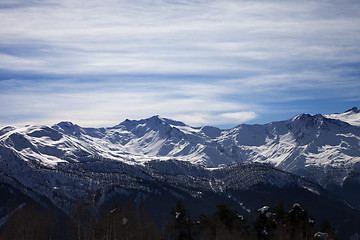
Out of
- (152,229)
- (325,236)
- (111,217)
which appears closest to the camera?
(325,236)

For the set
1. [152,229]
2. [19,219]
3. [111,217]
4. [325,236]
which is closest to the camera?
[325,236]

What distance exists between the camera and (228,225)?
88000 mm

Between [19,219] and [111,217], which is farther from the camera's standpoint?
[19,219]

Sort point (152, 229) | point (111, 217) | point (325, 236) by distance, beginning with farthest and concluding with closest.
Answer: point (152, 229) → point (111, 217) → point (325, 236)

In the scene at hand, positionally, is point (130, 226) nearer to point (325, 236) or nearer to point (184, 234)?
point (184, 234)

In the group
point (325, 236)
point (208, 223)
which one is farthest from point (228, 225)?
point (325, 236)

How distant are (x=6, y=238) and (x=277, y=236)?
6168cm

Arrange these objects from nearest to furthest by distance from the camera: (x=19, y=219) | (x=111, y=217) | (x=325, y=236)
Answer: (x=325, y=236)
(x=111, y=217)
(x=19, y=219)

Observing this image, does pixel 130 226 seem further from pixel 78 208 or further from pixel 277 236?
pixel 277 236

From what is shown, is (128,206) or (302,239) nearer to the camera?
(302,239)

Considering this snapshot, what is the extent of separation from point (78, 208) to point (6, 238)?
121 feet

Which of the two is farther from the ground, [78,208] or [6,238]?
[78,208]

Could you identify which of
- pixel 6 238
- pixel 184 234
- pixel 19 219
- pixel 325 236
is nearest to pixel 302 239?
pixel 325 236

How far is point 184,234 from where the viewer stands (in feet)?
288
